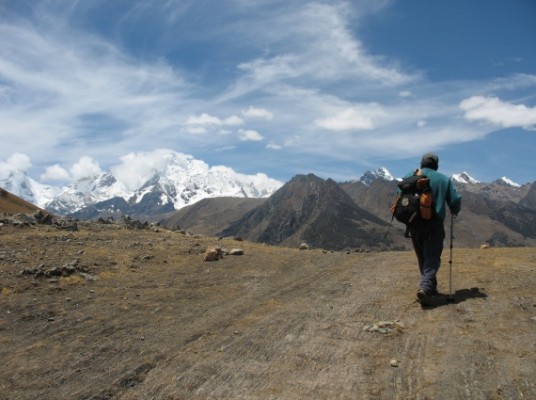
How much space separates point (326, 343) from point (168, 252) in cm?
1152

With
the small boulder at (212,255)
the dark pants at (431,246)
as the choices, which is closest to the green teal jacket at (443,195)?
the dark pants at (431,246)

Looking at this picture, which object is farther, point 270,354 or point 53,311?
point 53,311

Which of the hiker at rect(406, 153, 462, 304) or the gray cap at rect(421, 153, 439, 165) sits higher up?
the gray cap at rect(421, 153, 439, 165)

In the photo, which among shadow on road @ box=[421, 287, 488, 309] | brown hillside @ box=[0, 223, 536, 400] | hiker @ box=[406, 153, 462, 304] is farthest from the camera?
hiker @ box=[406, 153, 462, 304]

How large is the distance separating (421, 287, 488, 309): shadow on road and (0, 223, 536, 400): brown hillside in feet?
0.22

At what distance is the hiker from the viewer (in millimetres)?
10156

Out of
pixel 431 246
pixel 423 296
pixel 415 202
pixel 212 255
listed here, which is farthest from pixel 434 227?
pixel 212 255

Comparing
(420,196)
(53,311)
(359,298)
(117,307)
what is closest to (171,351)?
(117,307)

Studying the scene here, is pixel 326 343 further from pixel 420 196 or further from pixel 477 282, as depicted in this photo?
pixel 477 282

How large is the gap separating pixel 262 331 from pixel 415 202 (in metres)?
4.31

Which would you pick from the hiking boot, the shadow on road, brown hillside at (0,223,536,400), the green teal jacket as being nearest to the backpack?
the green teal jacket

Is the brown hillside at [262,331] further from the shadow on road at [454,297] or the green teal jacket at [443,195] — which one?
the green teal jacket at [443,195]

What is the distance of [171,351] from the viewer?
837 cm

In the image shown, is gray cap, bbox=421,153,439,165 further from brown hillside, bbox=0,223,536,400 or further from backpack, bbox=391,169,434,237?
brown hillside, bbox=0,223,536,400
